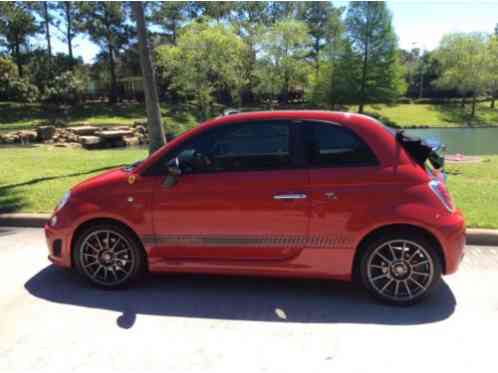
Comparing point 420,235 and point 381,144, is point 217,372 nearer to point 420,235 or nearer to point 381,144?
point 420,235

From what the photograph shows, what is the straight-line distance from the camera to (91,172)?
9.73m

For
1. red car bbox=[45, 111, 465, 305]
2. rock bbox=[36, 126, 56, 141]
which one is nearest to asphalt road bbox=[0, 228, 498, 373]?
red car bbox=[45, 111, 465, 305]

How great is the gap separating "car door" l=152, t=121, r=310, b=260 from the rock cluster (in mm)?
15508

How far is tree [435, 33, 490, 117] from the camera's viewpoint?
49188 millimetres

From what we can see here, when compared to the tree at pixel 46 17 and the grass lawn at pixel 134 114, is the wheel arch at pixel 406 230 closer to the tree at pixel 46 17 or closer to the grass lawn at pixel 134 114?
the grass lawn at pixel 134 114

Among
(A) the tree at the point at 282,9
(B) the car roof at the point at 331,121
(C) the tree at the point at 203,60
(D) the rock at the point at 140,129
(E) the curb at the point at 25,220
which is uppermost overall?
(A) the tree at the point at 282,9

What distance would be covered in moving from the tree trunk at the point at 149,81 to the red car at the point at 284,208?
6163 millimetres

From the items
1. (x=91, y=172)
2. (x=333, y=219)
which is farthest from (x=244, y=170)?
(x=91, y=172)

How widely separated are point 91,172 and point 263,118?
7.00 metres

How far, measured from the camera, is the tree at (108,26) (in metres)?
40.4

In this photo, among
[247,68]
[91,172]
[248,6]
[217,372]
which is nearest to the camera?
[217,372]

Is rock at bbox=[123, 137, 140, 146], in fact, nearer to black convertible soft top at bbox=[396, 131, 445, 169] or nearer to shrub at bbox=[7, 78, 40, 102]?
black convertible soft top at bbox=[396, 131, 445, 169]

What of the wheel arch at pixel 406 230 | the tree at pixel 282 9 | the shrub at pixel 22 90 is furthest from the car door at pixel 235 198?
the tree at pixel 282 9

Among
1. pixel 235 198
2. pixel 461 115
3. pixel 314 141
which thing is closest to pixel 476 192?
pixel 314 141
